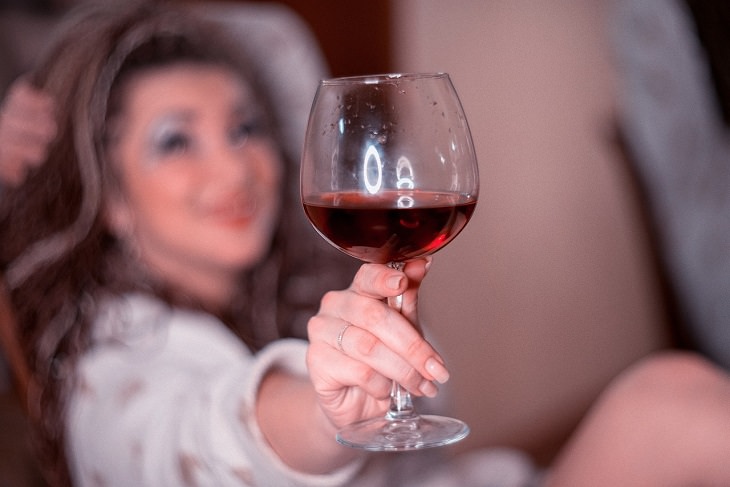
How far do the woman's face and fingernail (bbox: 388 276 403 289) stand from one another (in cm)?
59

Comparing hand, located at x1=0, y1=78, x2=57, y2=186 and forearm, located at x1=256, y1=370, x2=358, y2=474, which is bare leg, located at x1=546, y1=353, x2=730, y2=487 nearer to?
forearm, located at x1=256, y1=370, x2=358, y2=474

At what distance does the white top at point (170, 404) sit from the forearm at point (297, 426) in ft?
0.04

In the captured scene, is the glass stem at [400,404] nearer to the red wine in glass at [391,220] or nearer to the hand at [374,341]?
the hand at [374,341]

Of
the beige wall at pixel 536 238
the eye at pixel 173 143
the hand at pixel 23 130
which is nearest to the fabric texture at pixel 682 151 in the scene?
the beige wall at pixel 536 238

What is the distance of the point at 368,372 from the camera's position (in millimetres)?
749

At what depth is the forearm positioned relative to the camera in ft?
2.97

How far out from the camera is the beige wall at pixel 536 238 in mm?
2152

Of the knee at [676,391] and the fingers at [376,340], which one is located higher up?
the fingers at [376,340]

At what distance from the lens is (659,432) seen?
107cm

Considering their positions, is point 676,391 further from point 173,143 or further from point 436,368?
point 173,143

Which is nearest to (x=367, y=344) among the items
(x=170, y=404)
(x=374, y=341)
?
(x=374, y=341)

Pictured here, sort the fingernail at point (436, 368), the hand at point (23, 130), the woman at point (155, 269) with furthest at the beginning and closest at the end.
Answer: the hand at point (23, 130)
the woman at point (155, 269)
the fingernail at point (436, 368)

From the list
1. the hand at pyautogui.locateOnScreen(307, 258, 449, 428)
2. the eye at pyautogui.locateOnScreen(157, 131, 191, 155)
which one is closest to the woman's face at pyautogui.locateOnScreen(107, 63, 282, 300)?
the eye at pyautogui.locateOnScreen(157, 131, 191, 155)

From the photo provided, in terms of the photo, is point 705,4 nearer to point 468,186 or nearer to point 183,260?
point 183,260
